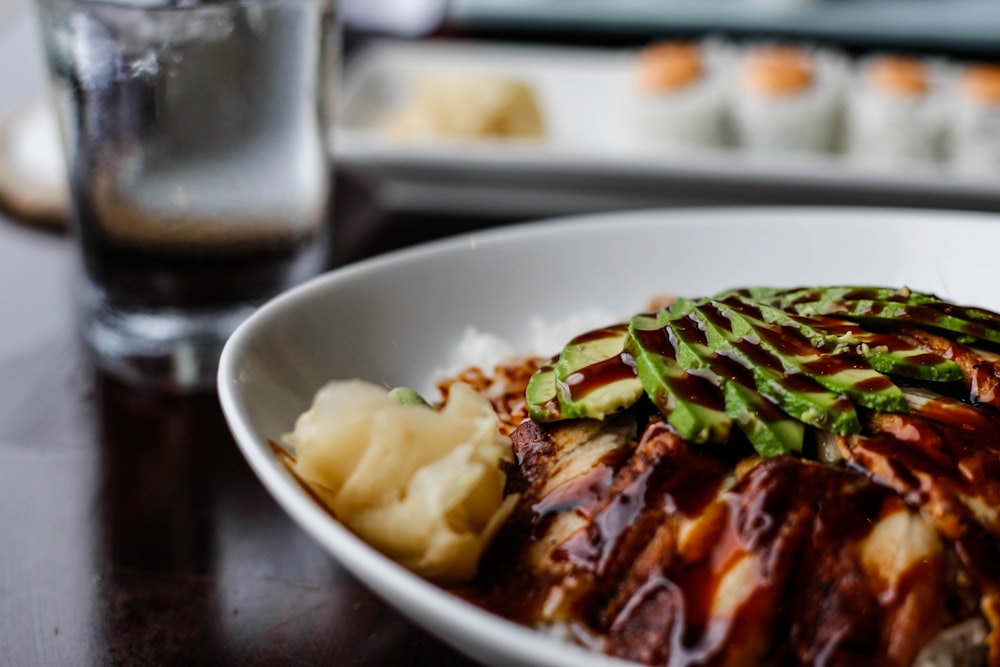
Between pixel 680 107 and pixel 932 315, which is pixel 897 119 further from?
pixel 932 315

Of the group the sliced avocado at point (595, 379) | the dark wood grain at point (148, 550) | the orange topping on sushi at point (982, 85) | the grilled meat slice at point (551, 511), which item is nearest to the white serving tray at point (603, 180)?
the orange topping on sushi at point (982, 85)

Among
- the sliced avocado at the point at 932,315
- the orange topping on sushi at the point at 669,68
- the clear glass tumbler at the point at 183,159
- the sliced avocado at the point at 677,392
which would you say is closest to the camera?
the sliced avocado at the point at 677,392

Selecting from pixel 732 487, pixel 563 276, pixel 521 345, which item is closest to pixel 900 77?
pixel 563 276

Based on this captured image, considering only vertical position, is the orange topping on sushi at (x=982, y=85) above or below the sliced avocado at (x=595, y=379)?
below

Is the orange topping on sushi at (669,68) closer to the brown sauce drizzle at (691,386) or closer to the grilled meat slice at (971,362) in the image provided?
the grilled meat slice at (971,362)

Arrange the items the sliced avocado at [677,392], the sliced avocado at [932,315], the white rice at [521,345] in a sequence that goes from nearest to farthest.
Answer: the sliced avocado at [677,392]
the sliced avocado at [932,315]
the white rice at [521,345]

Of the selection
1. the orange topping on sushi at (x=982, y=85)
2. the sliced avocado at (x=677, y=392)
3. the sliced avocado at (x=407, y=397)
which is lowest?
the orange topping on sushi at (x=982, y=85)
